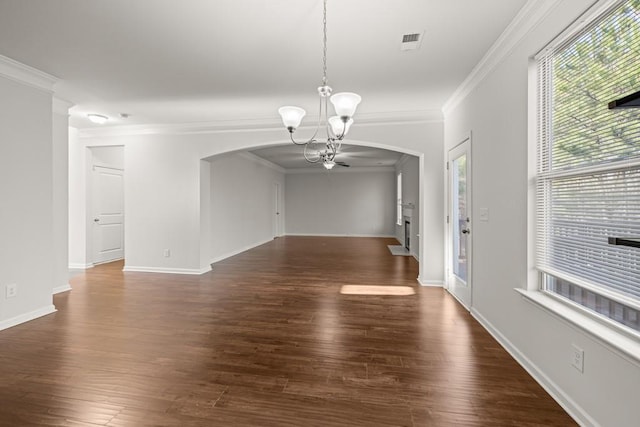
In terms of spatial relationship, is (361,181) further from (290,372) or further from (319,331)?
(290,372)

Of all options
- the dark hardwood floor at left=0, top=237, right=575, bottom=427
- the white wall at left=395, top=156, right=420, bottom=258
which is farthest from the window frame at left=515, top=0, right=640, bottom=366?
the white wall at left=395, top=156, right=420, bottom=258

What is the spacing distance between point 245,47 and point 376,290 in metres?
3.53

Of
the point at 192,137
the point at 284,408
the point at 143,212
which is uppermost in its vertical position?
the point at 192,137

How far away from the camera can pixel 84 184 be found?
6.35 metres

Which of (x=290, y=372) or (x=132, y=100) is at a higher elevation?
(x=132, y=100)

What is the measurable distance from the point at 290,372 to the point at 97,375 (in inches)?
55.7

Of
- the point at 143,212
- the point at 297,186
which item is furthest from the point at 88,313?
the point at 297,186

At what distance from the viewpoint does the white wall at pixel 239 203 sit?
23.3 feet

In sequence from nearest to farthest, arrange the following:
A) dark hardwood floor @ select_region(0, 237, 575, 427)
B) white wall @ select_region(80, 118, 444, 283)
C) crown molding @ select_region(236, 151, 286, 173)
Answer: dark hardwood floor @ select_region(0, 237, 575, 427), white wall @ select_region(80, 118, 444, 283), crown molding @ select_region(236, 151, 286, 173)

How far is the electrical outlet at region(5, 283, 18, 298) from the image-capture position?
133 inches

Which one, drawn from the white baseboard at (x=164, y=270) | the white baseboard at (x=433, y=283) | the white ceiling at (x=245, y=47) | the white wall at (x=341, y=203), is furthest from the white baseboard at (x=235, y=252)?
the white baseboard at (x=433, y=283)

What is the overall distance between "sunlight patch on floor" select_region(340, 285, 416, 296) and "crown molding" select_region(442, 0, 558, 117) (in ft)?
8.88

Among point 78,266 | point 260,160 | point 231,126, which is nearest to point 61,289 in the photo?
point 78,266

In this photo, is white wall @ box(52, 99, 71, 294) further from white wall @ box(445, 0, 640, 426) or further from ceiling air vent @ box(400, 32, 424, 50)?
white wall @ box(445, 0, 640, 426)
